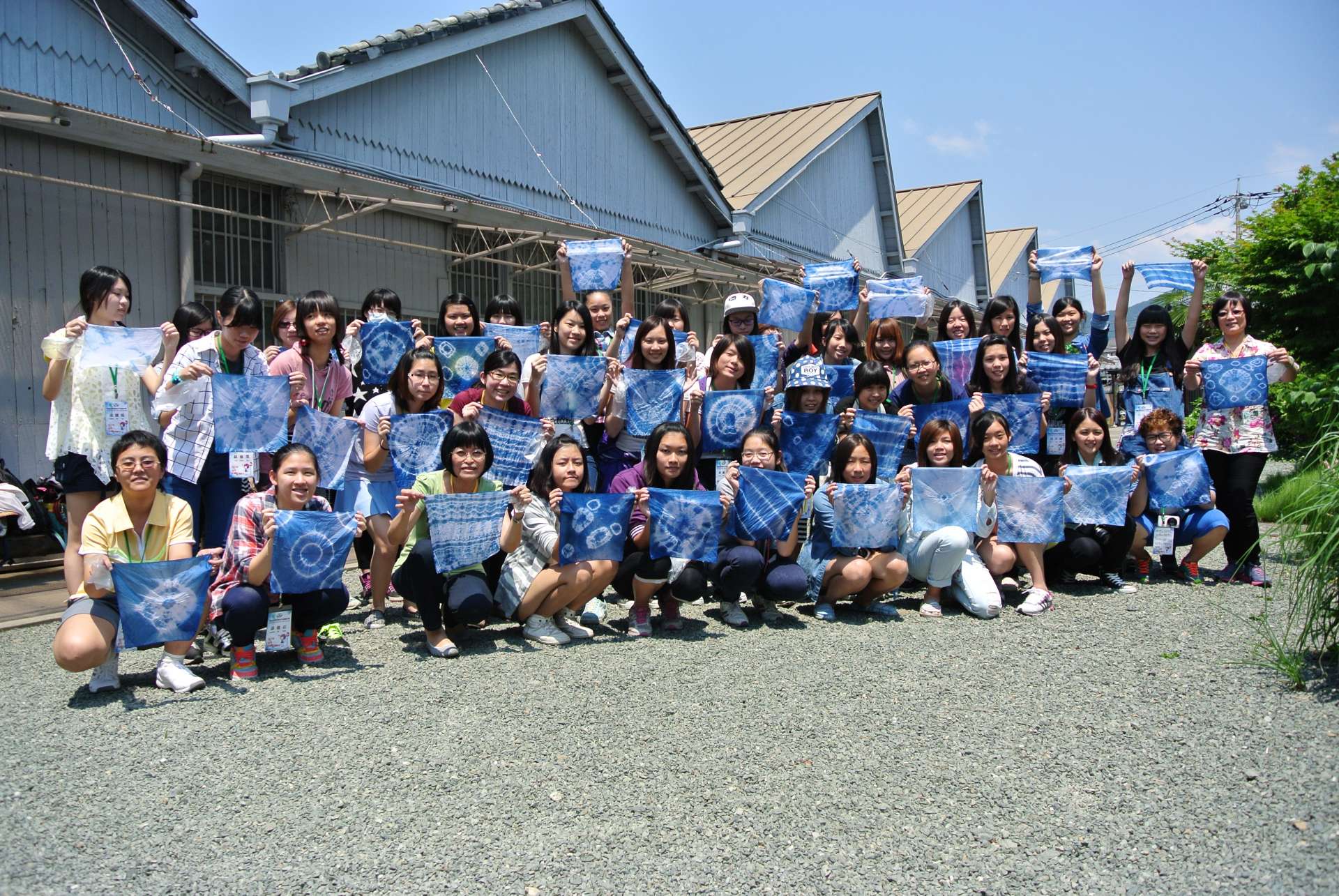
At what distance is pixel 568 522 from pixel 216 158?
4.55 m

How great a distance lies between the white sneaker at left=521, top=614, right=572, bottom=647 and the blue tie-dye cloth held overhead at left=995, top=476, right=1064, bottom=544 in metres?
2.84

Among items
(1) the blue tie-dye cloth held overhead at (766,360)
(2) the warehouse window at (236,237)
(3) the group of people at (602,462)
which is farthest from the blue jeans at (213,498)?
(2) the warehouse window at (236,237)

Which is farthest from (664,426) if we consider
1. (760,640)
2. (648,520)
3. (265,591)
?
(265,591)

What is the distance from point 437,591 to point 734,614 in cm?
173

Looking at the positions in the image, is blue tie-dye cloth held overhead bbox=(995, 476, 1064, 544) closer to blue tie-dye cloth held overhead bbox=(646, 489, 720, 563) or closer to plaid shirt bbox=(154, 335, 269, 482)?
blue tie-dye cloth held overhead bbox=(646, 489, 720, 563)

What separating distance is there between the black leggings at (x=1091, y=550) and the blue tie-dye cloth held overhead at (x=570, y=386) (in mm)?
3132

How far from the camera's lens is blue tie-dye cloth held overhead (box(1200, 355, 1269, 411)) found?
20.5 ft

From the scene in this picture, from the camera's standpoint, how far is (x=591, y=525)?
5.14 metres

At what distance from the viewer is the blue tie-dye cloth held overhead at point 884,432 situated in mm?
6059

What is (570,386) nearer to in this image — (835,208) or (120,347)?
(120,347)

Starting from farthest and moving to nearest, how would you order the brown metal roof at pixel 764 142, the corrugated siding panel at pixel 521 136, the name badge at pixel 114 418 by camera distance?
the brown metal roof at pixel 764 142 < the corrugated siding panel at pixel 521 136 < the name badge at pixel 114 418

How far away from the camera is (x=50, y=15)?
730cm

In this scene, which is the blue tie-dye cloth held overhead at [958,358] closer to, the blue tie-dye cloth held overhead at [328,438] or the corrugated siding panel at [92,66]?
the blue tie-dye cloth held overhead at [328,438]

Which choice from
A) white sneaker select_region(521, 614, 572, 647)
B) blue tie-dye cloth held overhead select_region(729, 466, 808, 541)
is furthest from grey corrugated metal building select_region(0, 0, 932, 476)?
blue tie-dye cloth held overhead select_region(729, 466, 808, 541)
